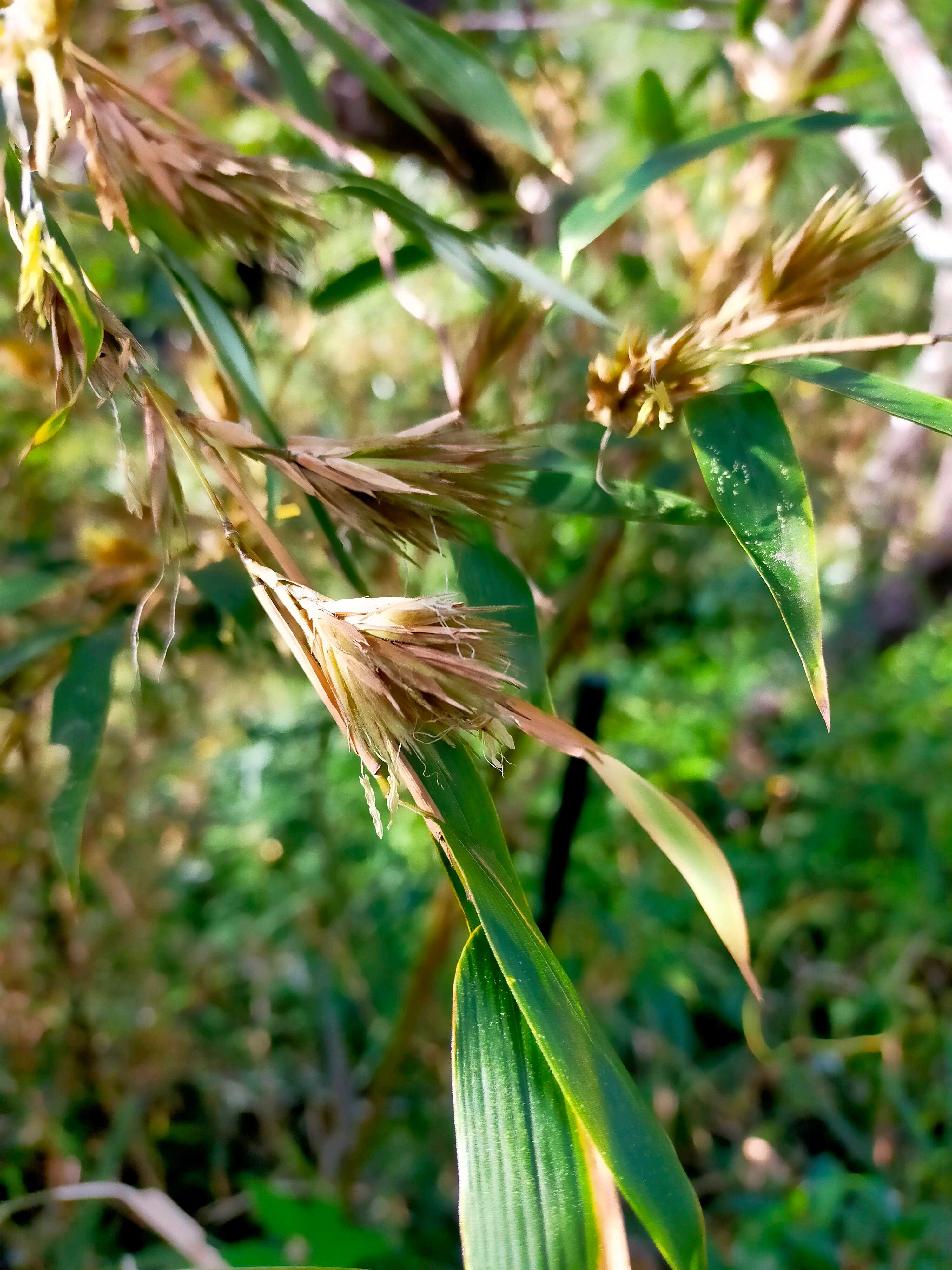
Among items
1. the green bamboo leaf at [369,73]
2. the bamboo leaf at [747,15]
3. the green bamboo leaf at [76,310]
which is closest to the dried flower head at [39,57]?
the green bamboo leaf at [76,310]

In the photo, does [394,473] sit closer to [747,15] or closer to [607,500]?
[607,500]

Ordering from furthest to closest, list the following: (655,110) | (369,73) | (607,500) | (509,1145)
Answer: (655,110) < (369,73) < (607,500) < (509,1145)

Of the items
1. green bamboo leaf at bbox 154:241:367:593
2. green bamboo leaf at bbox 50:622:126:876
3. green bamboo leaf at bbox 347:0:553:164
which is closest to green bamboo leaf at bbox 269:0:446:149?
green bamboo leaf at bbox 347:0:553:164

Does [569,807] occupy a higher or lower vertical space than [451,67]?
lower

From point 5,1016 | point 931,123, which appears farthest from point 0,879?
point 931,123

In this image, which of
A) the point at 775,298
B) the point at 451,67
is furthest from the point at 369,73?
the point at 775,298

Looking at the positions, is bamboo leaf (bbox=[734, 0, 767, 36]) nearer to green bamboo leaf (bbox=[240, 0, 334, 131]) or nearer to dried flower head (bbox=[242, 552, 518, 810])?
green bamboo leaf (bbox=[240, 0, 334, 131])

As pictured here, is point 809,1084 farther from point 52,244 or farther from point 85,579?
point 52,244
